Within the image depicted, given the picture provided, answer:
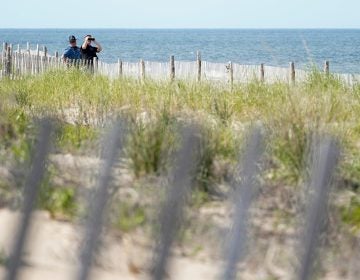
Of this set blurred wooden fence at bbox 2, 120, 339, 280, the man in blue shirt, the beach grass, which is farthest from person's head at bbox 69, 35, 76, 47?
blurred wooden fence at bbox 2, 120, 339, 280

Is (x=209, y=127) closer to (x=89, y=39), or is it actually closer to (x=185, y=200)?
(x=185, y=200)

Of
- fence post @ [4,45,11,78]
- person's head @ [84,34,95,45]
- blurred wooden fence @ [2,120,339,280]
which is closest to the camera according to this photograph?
blurred wooden fence @ [2,120,339,280]

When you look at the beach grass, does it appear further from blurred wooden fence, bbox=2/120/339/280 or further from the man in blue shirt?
the man in blue shirt

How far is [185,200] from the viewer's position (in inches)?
86.6

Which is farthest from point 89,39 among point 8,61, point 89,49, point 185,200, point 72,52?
point 185,200

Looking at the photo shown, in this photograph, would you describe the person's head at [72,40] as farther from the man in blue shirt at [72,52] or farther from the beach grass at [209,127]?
the beach grass at [209,127]

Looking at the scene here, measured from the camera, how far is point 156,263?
2250 mm

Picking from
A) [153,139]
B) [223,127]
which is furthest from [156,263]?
[223,127]

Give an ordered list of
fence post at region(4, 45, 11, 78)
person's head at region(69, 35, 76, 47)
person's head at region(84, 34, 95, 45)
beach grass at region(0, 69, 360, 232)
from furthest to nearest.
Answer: fence post at region(4, 45, 11, 78) < person's head at region(84, 34, 95, 45) < person's head at region(69, 35, 76, 47) < beach grass at region(0, 69, 360, 232)

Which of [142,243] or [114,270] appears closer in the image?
[114,270]

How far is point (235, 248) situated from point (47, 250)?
181cm

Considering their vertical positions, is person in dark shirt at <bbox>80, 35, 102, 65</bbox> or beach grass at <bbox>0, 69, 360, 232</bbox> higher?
person in dark shirt at <bbox>80, 35, 102, 65</bbox>

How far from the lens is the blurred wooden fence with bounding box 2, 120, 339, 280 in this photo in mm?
2156

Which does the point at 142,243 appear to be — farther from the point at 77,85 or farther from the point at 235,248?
the point at 77,85
